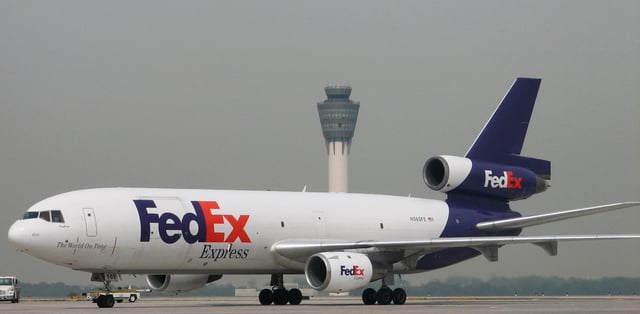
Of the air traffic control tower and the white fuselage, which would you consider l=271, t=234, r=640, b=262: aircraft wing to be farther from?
the air traffic control tower

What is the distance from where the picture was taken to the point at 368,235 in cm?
4300

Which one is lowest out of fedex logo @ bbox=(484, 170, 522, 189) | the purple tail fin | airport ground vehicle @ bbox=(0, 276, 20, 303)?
airport ground vehicle @ bbox=(0, 276, 20, 303)

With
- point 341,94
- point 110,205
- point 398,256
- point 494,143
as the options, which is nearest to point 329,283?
point 398,256

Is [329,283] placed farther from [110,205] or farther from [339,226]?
[110,205]

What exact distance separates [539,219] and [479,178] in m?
3.03

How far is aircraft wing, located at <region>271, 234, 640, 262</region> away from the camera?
38.9m

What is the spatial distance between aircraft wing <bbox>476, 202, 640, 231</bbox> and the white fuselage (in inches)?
70.8

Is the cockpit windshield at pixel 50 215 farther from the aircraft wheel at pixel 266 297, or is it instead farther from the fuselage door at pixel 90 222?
the aircraft wheel at pixel 266 297

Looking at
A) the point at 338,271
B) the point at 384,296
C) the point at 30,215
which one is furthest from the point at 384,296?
the point at 30,215

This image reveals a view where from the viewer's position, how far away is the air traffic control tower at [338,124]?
5448 inches

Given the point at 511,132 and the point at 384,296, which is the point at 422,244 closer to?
the point at 384,296

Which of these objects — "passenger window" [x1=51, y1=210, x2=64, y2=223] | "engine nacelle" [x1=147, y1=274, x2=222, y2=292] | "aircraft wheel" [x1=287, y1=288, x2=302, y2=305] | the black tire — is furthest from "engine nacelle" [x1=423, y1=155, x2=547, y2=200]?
"passenger window" [x1=51, y1=210, x2=64, y2=223]

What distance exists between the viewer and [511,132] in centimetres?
4584

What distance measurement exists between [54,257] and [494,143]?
686 inches
